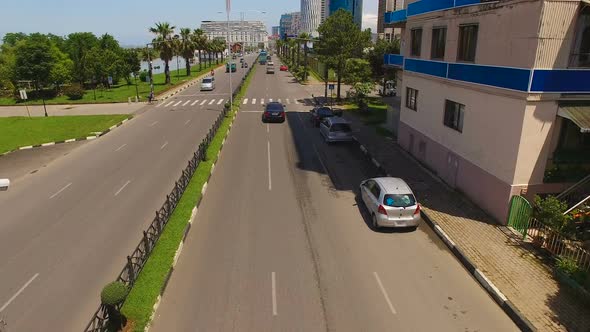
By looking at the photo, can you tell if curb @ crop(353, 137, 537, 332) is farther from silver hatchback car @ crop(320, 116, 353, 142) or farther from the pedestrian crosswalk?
the pedestrian crosswalk

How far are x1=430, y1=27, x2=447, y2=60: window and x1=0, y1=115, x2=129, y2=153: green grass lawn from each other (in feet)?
91.4

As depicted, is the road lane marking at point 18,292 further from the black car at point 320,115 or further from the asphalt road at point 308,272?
the black car at point 320,115

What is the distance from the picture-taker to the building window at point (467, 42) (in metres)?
17.8

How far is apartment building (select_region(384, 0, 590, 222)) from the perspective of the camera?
14008mm

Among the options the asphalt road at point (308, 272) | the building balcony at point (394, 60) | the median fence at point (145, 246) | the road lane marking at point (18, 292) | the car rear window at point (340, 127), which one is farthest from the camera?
the building balcony at point (394, 60)

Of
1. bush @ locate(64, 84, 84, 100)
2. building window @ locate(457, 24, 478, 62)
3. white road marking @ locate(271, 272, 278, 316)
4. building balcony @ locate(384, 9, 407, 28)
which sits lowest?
white road marking @ locate(271, 272, 278, 316)

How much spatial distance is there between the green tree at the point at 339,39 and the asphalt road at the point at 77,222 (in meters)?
21.8

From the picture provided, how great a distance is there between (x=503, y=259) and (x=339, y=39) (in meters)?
35.9

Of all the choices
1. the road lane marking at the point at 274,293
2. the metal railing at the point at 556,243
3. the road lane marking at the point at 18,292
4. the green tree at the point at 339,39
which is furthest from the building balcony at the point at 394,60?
the road lane marking at the point at 18,292

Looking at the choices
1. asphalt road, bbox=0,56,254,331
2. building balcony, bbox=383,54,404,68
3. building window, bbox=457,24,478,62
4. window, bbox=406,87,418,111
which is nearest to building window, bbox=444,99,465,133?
building window, bbox=457,24,478,62

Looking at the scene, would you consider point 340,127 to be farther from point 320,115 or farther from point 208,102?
point 208,102

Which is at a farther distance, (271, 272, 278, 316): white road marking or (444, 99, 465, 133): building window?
(444, 99, 465, 133): building window

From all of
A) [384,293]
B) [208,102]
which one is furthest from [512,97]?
[208,102]

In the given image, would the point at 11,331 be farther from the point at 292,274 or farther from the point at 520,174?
the point at 520,174
